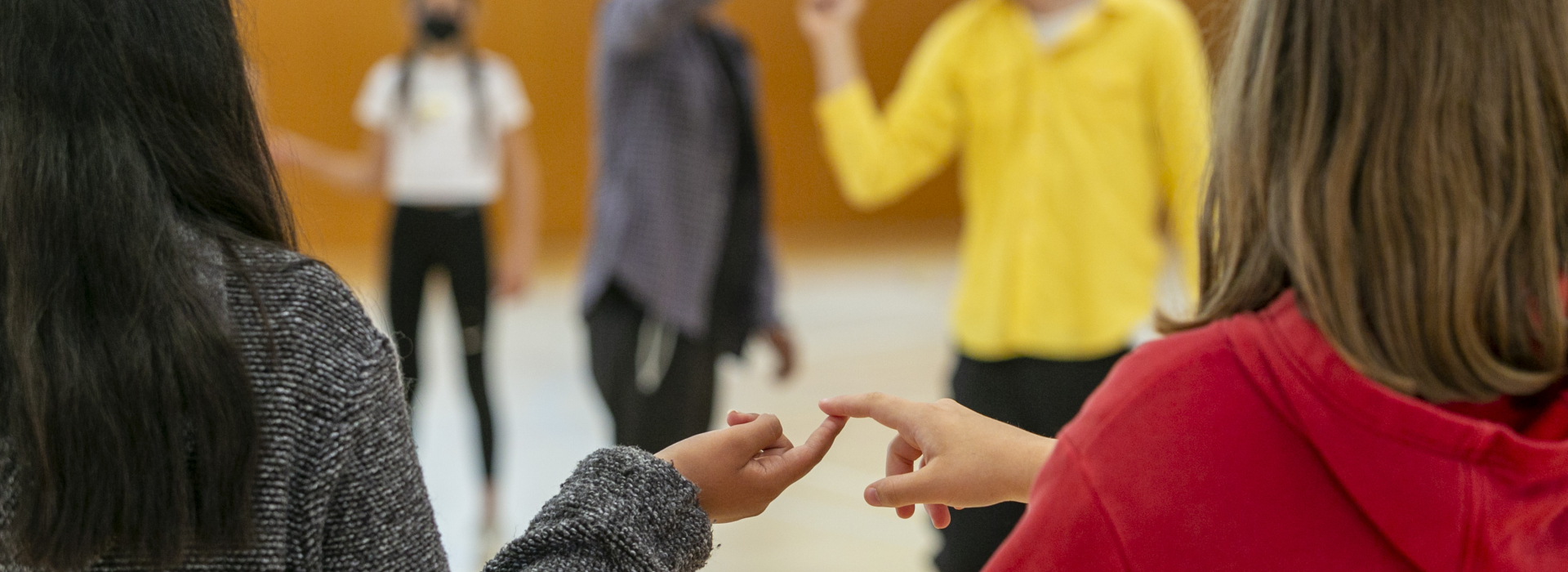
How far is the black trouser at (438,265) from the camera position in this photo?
146 inches

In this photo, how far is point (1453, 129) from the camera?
0.85 m

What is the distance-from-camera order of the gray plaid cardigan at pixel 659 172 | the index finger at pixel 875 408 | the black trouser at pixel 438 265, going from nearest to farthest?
1. the index finger at pixel 875 408
2. the gray plaid cardigan at pixel 659 172
3. the black trouser at pixel 438 265

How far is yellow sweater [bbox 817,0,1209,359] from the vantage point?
2250 mm

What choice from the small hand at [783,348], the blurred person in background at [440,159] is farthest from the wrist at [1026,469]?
the blurred person in background at [440,159]

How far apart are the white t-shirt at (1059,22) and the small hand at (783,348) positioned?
1.11m

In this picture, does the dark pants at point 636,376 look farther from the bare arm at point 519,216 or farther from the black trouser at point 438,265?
the bare arm at point 519,216

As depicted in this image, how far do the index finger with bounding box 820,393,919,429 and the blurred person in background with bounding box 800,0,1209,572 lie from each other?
110 cm

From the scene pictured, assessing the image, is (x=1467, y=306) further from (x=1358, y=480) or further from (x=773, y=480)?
(x=773, y=480)

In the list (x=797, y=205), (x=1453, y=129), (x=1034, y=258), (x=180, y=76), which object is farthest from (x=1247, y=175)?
(x=797, y=205)

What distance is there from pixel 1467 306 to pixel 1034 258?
1485mm

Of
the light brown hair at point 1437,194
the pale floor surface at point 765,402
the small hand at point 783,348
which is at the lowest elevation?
the pale floor surface at point 765,402

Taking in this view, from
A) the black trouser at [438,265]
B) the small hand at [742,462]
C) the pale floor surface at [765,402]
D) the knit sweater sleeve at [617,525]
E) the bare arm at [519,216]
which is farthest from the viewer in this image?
the bare arm at [519,216]

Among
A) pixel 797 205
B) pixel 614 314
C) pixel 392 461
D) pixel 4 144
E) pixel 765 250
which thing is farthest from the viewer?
pixel 797 205

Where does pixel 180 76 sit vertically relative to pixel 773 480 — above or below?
above
